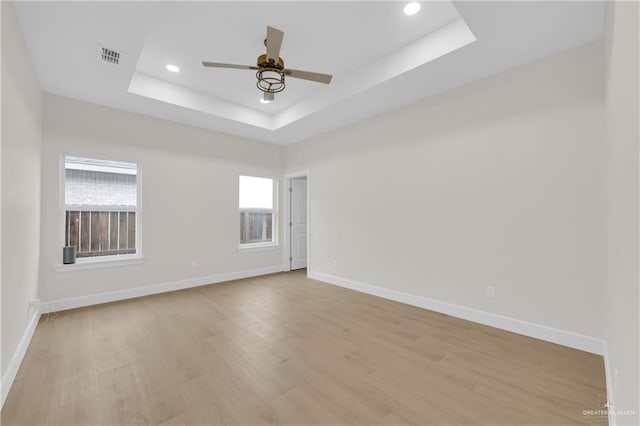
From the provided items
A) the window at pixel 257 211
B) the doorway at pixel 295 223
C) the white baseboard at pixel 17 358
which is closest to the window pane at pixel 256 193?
the window at pixel 257 211

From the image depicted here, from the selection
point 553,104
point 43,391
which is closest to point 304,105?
point 553,104

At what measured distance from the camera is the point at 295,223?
6.38 metres

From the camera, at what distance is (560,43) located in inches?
101

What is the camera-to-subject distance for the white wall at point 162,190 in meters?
3.61

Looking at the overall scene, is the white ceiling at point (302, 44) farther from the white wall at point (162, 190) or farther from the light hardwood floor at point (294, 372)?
the light hardwood floor at point (294, 372)

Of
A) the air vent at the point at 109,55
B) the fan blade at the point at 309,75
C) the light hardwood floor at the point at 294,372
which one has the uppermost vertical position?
the air vent at the point at 109,55

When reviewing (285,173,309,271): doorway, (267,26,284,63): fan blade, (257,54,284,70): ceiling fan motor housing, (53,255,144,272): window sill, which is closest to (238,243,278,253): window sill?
(285,173,309,271): doorway

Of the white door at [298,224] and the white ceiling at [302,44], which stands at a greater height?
the white ceiling at [302,44]

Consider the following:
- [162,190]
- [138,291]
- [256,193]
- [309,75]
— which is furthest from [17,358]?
[256,193]

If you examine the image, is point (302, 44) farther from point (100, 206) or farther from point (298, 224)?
point (298, 224)

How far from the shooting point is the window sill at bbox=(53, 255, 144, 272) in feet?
12.0

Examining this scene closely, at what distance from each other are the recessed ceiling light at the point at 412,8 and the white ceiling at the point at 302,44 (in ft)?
0.18

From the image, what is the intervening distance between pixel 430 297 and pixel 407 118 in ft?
8.32

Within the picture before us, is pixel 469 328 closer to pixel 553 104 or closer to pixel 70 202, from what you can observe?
pixel 553 104
